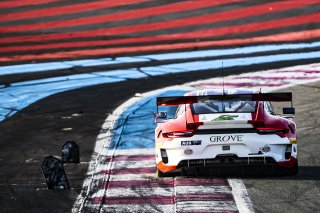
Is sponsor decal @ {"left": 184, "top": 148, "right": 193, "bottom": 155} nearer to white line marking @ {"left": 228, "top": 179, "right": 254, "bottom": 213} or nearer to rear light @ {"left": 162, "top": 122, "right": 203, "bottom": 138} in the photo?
rear light @ {"left": 162, "top": 122, "right": 203, "bottom": 138}

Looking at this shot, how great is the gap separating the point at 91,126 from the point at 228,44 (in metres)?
10.8

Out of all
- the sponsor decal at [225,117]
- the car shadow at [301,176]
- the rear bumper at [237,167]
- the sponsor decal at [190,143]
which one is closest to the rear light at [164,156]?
the rear bumper at [237,167]

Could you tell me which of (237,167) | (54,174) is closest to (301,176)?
(237,167)

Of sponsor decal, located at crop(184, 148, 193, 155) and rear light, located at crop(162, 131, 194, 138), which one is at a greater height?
rear light, located at crop(162, 131, 194, 138)

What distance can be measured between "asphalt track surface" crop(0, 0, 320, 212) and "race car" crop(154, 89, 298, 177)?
1.11 ft

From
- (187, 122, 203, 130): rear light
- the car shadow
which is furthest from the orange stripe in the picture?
the car shadow

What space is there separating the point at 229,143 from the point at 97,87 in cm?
1058

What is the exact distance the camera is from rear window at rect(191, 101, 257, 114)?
1089cm

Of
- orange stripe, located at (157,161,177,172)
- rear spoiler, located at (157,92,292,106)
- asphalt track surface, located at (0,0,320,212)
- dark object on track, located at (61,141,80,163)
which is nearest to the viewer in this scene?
asphalt track surface, located at (0,0,320,212)

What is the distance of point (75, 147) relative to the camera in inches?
489

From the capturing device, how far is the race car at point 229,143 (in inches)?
403

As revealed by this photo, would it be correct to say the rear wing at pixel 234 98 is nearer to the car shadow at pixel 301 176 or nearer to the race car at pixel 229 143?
the race car at pixel 229 143

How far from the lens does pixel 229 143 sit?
33.4ft

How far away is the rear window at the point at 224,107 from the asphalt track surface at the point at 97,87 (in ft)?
3.31
